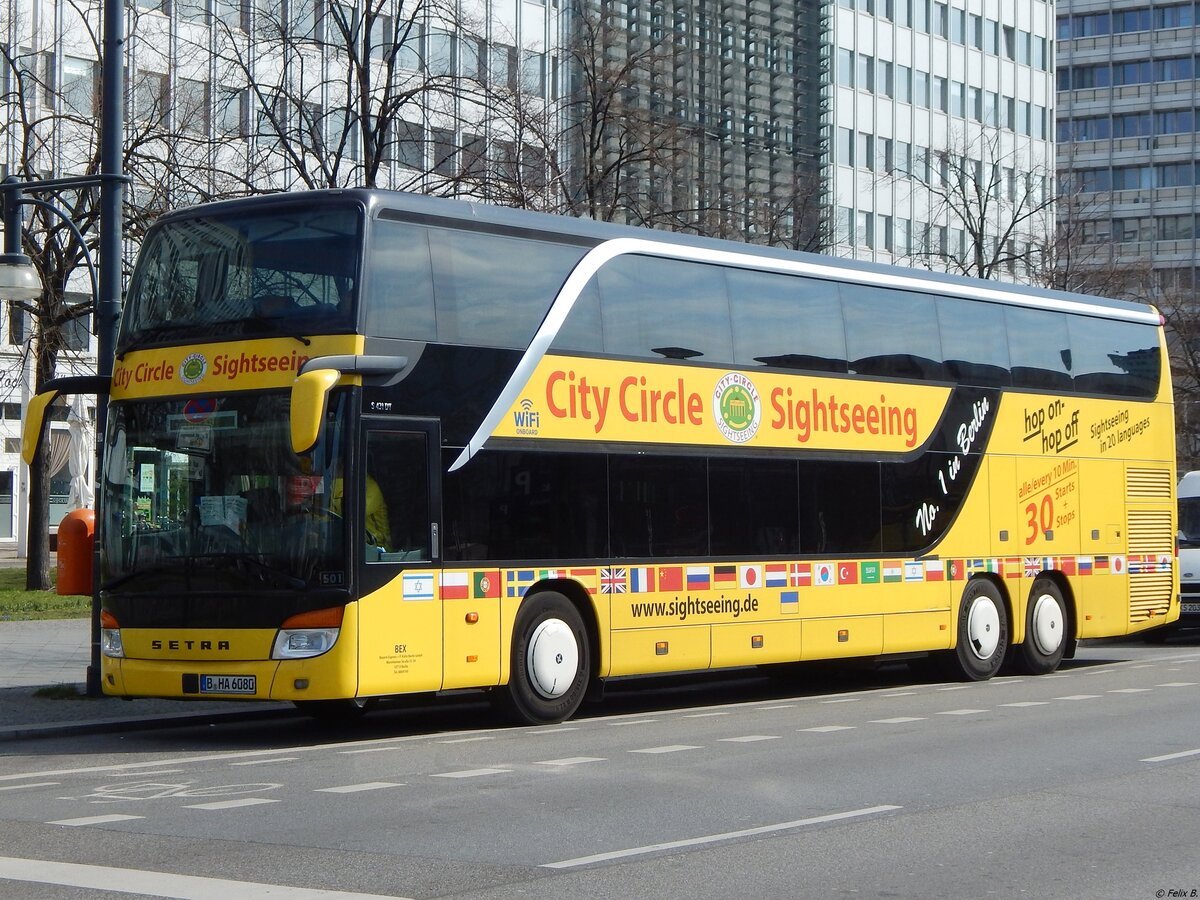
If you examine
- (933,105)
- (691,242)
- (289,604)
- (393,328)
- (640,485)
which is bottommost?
(289,604)

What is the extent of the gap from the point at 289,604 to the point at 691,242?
556cm

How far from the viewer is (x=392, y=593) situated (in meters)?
14.0

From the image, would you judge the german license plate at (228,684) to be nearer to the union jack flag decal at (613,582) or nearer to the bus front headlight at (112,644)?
the bus front headlight at (112,644)

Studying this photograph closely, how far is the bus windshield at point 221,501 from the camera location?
13828mm

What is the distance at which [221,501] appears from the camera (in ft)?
46.2

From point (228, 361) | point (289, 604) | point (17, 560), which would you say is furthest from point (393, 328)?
point (17, 560)

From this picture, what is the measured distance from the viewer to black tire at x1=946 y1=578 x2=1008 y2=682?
19969 mm

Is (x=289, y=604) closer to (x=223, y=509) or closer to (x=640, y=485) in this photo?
(x=223, y=509)

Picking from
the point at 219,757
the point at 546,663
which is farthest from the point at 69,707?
the point at 546,663

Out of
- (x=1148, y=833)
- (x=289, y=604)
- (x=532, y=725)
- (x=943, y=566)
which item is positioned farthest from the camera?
(x=943, y=566)

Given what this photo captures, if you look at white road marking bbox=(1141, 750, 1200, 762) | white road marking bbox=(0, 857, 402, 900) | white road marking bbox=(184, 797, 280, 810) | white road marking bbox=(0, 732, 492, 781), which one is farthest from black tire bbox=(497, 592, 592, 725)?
white road marking bbox=(0, 857, 402, 900)

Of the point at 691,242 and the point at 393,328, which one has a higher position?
the point at 691,242

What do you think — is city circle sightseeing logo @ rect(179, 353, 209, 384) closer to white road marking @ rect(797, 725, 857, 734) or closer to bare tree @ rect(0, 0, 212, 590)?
white road marking @ rect(797, 725, 857, 734)

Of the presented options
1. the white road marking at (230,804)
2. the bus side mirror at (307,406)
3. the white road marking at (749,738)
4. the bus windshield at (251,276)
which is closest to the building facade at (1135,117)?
the white road marking at (749,738)
